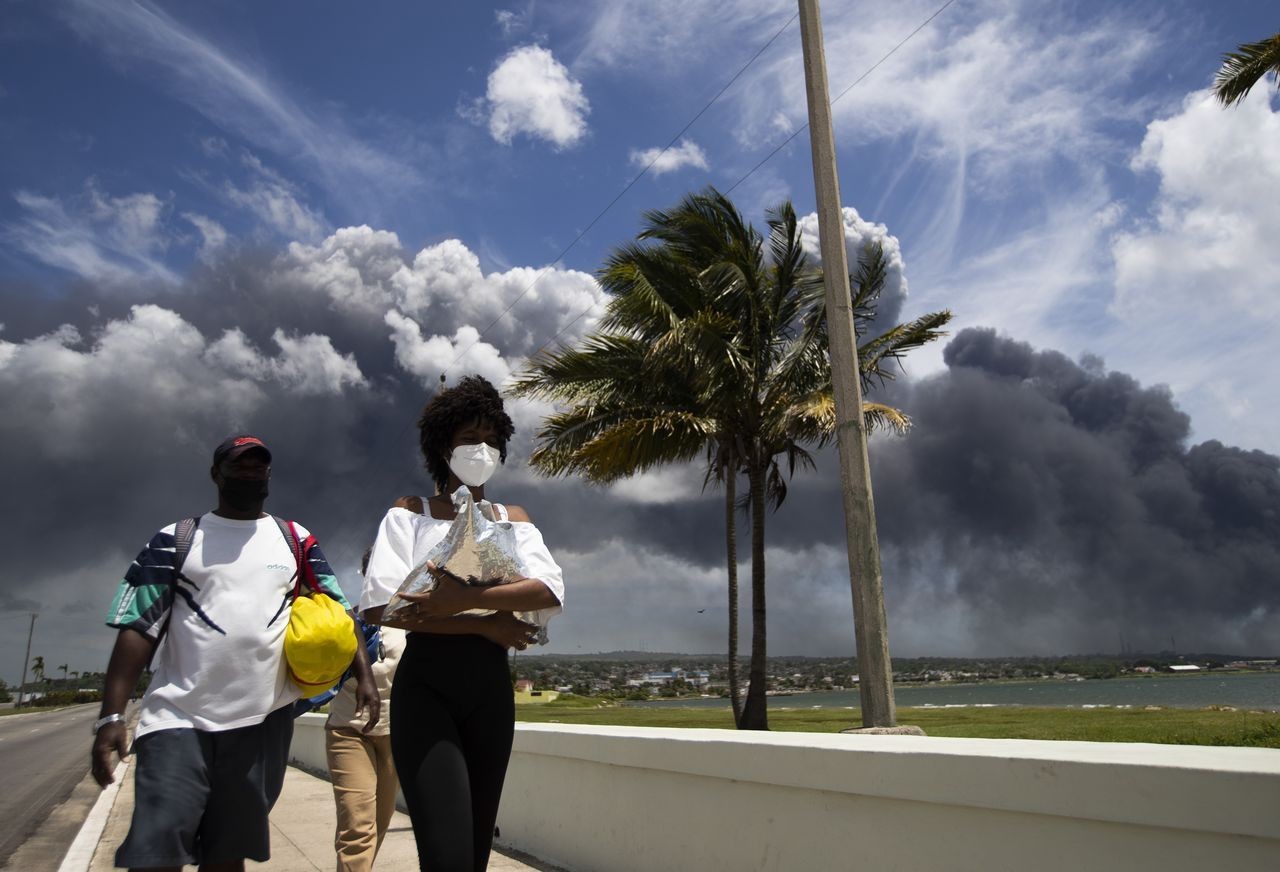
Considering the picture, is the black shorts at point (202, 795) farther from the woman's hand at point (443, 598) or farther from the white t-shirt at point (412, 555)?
the woman's hand at point (443, 598)

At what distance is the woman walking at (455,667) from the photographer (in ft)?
8.36

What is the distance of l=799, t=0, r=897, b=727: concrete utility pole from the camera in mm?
6586

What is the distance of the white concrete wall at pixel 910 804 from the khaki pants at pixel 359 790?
1.07m

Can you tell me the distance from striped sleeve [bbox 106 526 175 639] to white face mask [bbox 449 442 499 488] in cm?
86

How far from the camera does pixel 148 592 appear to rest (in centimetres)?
283

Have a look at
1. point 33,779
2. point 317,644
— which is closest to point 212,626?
point 317,644

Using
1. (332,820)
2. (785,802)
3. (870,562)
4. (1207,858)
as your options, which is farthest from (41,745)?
(1207,858)

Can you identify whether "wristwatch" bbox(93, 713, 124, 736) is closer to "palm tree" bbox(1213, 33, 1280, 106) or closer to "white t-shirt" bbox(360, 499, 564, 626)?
"white t-shirt" bbox(360, 499, 564, 626)

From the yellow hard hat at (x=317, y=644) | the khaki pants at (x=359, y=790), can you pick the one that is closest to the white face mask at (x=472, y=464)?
the yellow hard hat at (x=317, y=644)

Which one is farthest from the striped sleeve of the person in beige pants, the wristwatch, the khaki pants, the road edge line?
the road edge line

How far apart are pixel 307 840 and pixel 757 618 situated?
362 inches

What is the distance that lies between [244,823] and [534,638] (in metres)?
0.98

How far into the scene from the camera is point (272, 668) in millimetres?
2955

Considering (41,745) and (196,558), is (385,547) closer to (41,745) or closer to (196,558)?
(196,558)
